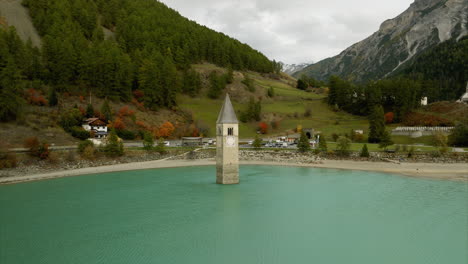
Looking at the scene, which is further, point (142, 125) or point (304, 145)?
point (142, 125)

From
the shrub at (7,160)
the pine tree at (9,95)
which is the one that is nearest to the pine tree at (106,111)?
Result: the pine tree at (9,95)

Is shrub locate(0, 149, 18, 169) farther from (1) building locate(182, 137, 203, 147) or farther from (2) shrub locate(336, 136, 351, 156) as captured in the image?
(2) shrub locate(336, 136, 351, 156)

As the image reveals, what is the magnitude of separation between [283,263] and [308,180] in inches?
915

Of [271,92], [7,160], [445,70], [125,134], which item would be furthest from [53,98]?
[445,70]

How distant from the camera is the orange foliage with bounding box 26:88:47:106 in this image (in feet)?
182

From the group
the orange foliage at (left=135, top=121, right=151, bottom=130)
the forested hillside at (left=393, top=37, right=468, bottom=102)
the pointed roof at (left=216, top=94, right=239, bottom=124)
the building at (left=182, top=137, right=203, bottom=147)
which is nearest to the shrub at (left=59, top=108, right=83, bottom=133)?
the orange foliage at (left=135, top=121, right=151, bottom=130)

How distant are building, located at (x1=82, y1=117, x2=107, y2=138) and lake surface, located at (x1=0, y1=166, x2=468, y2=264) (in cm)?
1801

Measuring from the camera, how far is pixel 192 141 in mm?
59656

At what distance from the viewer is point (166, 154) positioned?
53.3 meters

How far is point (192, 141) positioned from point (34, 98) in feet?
92.6

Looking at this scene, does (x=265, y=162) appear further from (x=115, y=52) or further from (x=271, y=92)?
(x=115, y=52)

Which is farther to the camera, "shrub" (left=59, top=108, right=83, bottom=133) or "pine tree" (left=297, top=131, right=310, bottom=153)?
"shrub" (left=59, top=108, right=83, bottom=133)

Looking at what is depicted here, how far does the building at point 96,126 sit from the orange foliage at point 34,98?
8436 millimetres

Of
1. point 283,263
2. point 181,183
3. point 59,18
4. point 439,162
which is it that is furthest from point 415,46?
point 283,263
